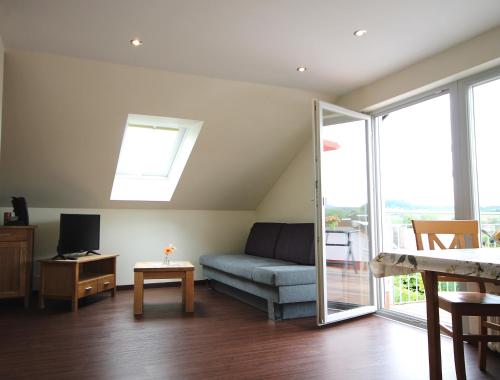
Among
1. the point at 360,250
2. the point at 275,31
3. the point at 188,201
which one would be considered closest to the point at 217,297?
the point at 188,201

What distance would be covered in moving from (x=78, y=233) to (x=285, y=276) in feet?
8.52

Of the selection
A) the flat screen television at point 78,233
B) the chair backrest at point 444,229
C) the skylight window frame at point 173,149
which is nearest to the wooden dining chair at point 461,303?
the chair backrest at point 444,229

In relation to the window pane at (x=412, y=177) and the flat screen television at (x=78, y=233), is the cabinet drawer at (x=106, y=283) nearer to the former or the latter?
the flat screen television at (x=78, y=233)

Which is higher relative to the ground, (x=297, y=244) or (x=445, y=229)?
(x=445, y=229)

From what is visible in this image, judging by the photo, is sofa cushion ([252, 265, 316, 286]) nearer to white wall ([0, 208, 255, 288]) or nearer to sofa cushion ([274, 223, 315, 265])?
sofa cushion ([274, 223, 315, 265])

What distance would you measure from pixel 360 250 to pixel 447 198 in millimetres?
987

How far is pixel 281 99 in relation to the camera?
4414 mm

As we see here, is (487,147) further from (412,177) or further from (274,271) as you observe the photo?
(274,271)

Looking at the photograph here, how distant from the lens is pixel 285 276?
142 inches

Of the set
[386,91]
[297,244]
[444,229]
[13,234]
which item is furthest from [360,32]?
[13,234]

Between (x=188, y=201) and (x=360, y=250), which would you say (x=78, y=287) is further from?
(x=360, y=250)

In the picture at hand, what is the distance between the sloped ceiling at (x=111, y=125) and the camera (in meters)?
3.67

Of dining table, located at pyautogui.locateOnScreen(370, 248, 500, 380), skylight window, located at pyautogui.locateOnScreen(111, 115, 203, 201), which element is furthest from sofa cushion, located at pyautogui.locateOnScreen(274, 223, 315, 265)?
dining table, located at pyautogui.locateOnScreen(370, 248, 500, 380)

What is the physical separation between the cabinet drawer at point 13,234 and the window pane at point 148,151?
1450mm
